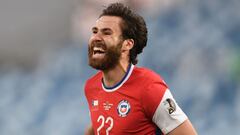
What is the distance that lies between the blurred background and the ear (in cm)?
514

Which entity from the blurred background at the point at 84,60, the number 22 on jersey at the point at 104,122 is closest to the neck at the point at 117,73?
the number 22 on jersey at the point at 104,122

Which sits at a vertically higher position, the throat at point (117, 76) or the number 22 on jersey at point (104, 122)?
the throat at point (117, 76)

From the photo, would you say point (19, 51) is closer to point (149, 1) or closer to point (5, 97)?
point (5, 97)

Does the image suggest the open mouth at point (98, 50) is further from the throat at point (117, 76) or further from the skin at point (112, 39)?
the throat at point (117, 76)

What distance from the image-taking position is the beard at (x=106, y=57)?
11.3ft

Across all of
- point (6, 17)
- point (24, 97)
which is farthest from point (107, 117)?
point (6, 17)

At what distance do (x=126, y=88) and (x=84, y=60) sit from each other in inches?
242

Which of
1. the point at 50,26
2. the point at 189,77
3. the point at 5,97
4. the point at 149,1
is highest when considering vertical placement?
the point at 149,1

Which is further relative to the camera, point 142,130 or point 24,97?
point 24,97

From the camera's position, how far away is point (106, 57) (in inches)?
136

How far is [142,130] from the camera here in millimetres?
3396

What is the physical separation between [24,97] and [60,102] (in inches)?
28.0

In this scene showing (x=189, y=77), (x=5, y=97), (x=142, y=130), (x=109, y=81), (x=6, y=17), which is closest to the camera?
(x=142, y=130)

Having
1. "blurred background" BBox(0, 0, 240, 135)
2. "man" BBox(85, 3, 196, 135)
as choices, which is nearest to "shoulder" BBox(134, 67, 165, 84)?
"man" BBox(85, 3, 196, 135)
